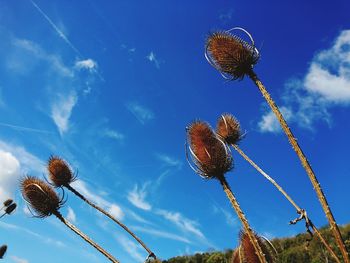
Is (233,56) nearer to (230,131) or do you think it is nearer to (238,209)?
(238,209)

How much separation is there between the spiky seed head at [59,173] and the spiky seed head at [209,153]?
587 centimetres

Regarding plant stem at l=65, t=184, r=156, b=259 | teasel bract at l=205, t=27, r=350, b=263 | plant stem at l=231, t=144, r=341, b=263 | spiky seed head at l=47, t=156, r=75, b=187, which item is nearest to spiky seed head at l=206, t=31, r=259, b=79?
teasel bract at l=205, t=27, r=350, b=263

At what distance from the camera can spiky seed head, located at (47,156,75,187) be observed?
12.7 m

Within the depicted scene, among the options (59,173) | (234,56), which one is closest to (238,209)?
(234,56)

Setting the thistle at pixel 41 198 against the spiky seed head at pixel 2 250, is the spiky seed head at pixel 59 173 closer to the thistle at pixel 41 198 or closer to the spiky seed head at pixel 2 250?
the thistle at pixel 41 198

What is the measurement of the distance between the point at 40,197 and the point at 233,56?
5916 millimetres

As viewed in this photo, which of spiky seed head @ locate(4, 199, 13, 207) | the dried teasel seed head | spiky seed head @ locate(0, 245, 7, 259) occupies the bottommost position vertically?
spiky seed head @ locate(0, 245, 7, 259)

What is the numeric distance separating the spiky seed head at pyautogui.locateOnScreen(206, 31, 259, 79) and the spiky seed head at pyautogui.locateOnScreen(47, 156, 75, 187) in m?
6.55

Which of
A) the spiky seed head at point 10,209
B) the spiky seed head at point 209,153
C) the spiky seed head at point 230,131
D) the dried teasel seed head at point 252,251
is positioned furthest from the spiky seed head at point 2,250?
the spiky seed head at point 230,131

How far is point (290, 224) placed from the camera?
20.0ft

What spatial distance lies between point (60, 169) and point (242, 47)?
729 cm

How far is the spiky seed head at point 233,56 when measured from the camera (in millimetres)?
7871

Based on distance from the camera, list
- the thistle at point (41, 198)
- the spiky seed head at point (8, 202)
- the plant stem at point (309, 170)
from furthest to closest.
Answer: the thistle at point (41, 198)
the spiky seed head at point (8, 202)
the plant stem at point (309, 170)

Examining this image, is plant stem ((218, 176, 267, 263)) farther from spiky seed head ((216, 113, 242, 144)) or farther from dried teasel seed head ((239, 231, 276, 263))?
spiky seed head ((216, 113, 242, 144))
